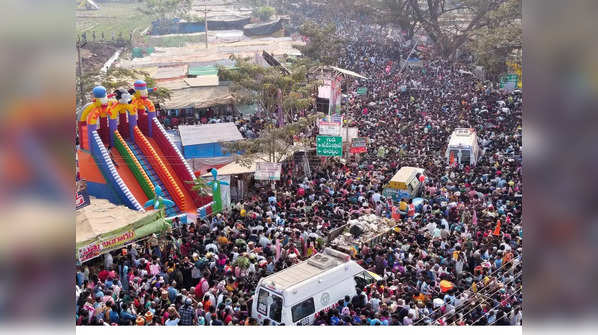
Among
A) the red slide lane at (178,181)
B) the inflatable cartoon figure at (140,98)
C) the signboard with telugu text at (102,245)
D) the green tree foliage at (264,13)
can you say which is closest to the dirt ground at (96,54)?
the green tree foliage at (264,13)

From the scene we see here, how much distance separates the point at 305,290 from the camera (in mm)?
→ 9695

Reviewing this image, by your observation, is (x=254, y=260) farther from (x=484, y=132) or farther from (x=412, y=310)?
(x=484, y=132)

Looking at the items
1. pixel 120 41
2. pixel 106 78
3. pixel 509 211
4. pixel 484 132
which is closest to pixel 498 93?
pixel 484 132

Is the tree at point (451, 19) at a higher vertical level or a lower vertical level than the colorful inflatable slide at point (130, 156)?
higher

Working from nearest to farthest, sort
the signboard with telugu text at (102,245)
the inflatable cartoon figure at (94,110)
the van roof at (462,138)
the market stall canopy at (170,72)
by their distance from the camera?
1. the signboard with telugu text at (102,245)
2. the inflatable cartoon figure at (94,110)
3. the van roof at (462,138)
4. the market stall canopy at (170,72)

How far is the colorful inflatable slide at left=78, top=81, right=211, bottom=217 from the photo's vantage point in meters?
14.7

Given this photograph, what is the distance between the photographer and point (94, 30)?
32.6 metres

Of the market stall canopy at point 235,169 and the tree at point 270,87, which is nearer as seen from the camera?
the market stall canopy at point 235,169

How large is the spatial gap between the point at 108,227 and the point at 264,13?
22294 mm

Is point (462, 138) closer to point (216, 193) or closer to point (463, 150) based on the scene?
point (463, 150)

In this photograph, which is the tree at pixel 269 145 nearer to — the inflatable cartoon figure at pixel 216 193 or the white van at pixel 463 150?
the inflatable cartoon figure at pixel 216 193

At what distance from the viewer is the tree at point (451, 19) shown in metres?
27.1

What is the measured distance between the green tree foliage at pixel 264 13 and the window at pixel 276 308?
80.3ft
